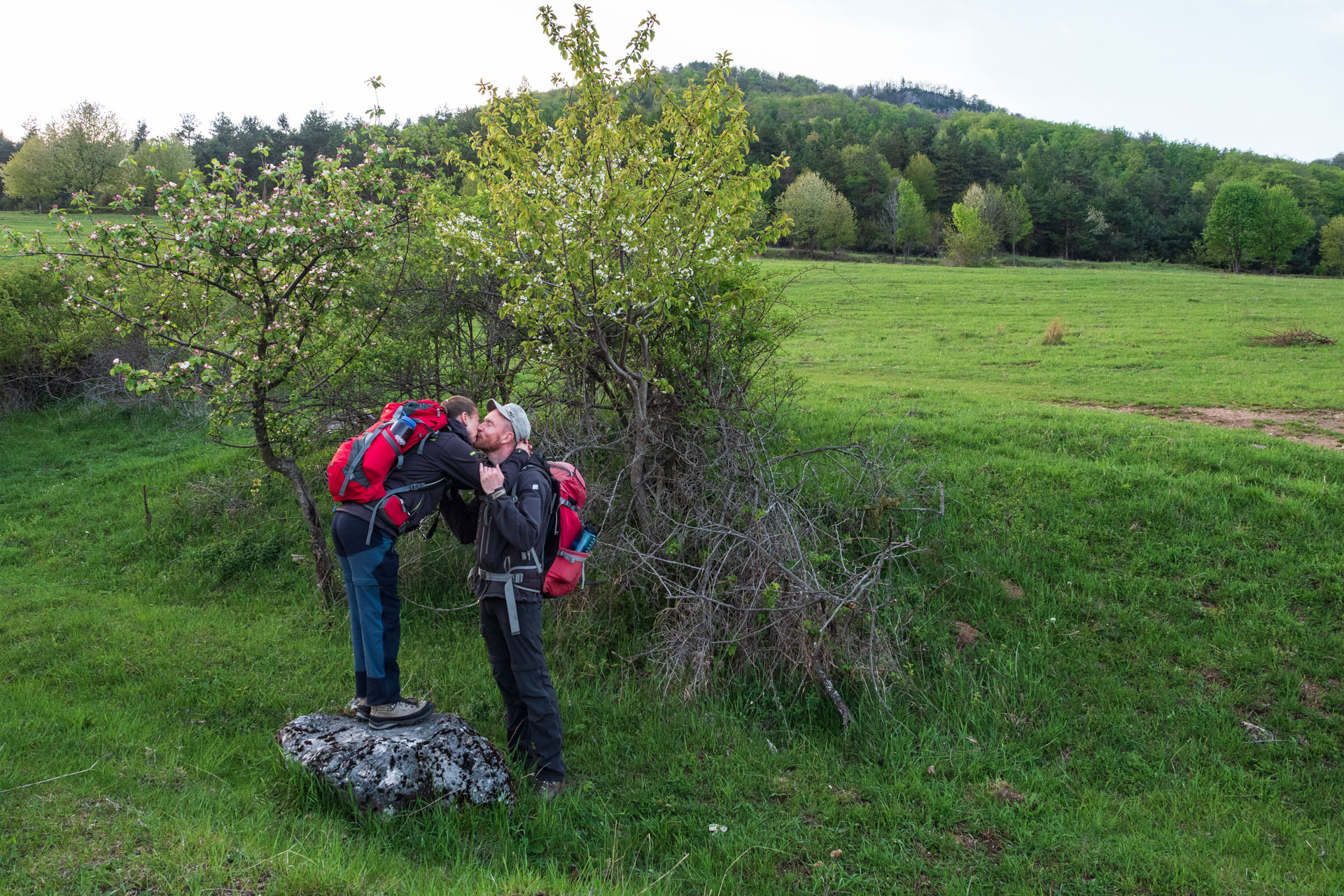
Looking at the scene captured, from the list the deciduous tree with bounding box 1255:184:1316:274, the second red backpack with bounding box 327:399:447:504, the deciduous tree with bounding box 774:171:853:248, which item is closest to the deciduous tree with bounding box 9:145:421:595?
the second red backpack with bounding box 327:399:447:504

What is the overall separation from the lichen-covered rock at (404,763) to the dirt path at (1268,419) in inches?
420

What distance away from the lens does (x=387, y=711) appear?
4973 millimetres

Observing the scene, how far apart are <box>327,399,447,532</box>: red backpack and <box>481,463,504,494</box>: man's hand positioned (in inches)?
30.2

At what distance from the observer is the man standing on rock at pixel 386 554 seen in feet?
15.9

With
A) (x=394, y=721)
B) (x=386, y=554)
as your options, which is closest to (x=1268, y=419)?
(x=386, y=554)

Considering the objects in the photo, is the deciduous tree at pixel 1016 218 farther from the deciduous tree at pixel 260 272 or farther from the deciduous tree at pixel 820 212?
the deciduous tree at pixel 260 272

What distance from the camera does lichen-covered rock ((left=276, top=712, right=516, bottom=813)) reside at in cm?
439

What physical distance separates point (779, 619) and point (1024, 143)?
138080mm

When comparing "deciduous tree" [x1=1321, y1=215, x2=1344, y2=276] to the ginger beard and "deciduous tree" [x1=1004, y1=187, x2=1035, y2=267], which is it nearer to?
"deciduous tree" [x1=1004, y1=187, x2=1035, y2=267]

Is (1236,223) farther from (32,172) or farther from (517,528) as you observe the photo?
(32,172)

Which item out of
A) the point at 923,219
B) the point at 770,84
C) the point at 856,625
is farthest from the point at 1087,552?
the point at 770,84

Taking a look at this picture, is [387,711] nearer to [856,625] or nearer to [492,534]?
[492,534]

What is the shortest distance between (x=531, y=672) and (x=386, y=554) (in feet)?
4.12

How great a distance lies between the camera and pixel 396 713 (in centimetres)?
495
